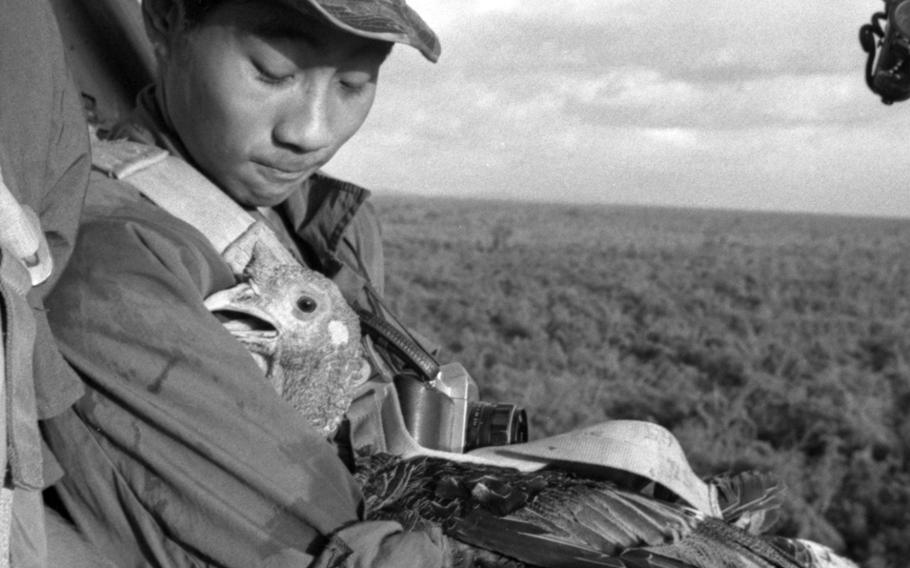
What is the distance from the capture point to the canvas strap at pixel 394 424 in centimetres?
223

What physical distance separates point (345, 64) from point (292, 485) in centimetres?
75

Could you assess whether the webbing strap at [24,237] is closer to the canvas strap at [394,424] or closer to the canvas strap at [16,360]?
the canvas strap at [16,360]

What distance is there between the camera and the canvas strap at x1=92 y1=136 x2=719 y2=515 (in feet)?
7.32

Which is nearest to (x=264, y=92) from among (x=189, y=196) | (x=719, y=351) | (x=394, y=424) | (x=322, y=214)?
(x=189, y=196)

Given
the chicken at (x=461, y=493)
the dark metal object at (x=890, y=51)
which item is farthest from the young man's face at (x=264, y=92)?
the dark metal object at (x=890, y=51)

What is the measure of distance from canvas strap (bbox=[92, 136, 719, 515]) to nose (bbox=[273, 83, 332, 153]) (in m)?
0.16

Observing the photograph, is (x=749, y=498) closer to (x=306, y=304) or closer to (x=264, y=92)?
(x=306, y=304)

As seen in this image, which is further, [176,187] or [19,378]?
[176,187]

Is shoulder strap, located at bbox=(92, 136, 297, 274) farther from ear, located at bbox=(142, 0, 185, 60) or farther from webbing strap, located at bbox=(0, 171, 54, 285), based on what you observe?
webbing strap, located at bbox=(0, 171, 54, 285)

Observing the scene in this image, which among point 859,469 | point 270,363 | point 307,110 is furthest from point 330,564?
point 859,469

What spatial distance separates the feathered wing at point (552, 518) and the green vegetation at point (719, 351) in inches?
170

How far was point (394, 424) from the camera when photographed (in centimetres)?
253

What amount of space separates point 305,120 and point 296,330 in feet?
1.22

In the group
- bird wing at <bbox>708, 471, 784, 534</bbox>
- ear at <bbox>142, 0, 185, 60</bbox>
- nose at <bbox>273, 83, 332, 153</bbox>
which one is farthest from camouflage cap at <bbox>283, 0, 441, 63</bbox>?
bird wing at <bbox>708, 471, 784, 534</bbox>
